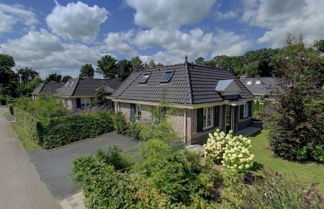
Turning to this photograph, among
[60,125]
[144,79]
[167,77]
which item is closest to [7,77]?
[60,125]

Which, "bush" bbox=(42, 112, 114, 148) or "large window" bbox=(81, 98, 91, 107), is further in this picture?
"large window" bbox=(81, 98, 91, 107)

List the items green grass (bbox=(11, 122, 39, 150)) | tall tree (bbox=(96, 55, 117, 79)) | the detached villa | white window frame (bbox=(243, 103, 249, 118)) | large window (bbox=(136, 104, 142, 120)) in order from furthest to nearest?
tall tree (bbox=(96, 55, 117, 79)) < the detached villa < white window frame (bbox=(243, 103, 249, 118)) < large window (bbox=(136, 104, 142, 120)) < green grass (bbox=(11, 122, 39, 150))

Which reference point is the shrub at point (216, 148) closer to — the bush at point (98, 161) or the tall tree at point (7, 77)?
the bush at point (98, 161)

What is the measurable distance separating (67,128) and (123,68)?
138 feet

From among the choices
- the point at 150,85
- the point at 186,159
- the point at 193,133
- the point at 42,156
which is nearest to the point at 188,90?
the point at 193,133

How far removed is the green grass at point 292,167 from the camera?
20.4 feet

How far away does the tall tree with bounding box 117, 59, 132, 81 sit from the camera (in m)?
50.2

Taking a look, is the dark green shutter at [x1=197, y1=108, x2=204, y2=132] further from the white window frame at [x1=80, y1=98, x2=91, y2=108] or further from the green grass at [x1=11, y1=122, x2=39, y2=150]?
the white window frame at [x1=80, y1=98, x2=91, y2=108]

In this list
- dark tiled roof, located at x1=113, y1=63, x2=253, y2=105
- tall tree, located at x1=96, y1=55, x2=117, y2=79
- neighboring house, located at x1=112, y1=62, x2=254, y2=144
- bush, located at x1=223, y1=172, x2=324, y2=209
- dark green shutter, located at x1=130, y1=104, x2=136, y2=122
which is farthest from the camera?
tall tree, located at x1=96, y1=55, x2=117, y2=79

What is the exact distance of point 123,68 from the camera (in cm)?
5069

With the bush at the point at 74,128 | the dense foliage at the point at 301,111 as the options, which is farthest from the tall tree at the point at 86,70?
the dense foliage at the point at 301,111

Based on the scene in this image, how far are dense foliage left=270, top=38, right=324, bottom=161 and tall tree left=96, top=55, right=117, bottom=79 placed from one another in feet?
160

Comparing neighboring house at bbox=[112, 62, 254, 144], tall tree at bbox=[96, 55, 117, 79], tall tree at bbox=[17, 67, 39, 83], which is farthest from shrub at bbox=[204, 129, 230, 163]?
tall tree at bbox=[17, 67, 39, 83]

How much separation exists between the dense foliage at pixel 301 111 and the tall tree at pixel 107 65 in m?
48.8
